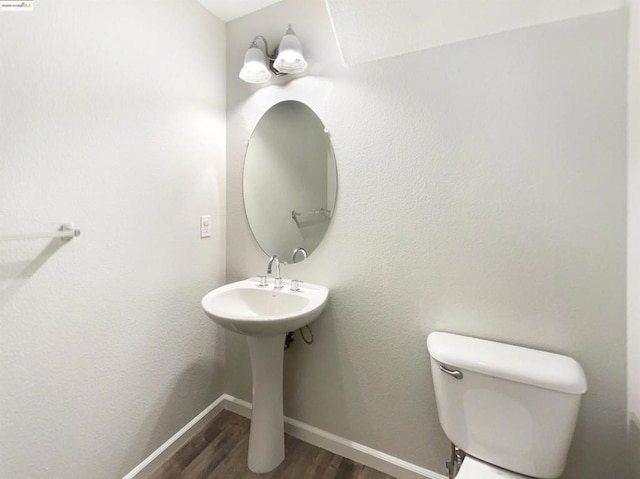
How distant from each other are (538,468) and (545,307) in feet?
1.73

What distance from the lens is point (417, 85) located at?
3.95ft

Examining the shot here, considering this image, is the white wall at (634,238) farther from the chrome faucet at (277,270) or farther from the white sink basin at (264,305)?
the chrome faucet at (277,270)

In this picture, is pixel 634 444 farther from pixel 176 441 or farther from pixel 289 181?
pixel 176 441

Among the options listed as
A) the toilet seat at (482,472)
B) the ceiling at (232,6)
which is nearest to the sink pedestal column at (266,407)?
the toilet seat at (482,472)

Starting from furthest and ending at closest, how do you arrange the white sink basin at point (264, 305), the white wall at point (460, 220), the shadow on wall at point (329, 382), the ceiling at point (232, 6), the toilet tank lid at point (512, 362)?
the ceiling at point (232, 6)
the shadow on wall at point (329, 382)
the white sink basin at point (264, 305)
the white wall at point (460, 220)
the toilet tank lid at point (512, 362)

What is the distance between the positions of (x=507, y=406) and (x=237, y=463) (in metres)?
1.26

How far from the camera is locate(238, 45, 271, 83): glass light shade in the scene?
1399 mm

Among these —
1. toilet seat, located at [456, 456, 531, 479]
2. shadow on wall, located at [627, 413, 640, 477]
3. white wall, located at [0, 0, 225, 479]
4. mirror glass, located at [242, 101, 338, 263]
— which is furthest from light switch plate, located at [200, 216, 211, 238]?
shadow on wall, located at [627, 413, 640, 477]

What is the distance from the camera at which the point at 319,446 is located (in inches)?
57.5

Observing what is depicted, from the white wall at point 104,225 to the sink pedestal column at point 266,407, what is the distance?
45 centimetres

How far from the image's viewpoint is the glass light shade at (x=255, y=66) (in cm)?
140

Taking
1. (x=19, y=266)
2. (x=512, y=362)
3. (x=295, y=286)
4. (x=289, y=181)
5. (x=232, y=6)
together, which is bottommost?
(x=512, y=362)

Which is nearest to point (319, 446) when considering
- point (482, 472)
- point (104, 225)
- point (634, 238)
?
point (482, 472)

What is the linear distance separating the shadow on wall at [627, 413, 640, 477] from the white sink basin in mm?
1126
